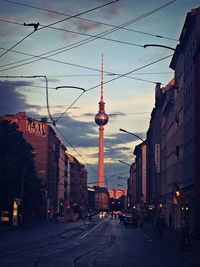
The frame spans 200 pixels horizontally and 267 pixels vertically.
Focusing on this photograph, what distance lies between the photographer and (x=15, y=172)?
80062mm

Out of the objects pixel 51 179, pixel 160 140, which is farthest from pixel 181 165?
pixel 51 179

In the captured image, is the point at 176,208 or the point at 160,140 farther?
the point at 160,140

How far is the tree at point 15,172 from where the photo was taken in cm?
7781

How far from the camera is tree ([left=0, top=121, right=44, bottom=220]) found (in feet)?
255

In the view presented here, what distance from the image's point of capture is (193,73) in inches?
2430

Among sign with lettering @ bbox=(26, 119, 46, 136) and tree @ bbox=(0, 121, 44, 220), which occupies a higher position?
sign with lettering @ bbox=(26, 119, 46, 136)

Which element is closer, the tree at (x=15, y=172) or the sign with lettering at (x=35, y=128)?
the tree at (x=15, y=172)

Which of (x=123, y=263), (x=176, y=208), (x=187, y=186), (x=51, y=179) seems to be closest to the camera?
(x=123, y=263)

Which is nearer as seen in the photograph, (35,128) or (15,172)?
(15,172)

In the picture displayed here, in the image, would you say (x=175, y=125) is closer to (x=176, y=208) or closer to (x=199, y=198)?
(x=176, y=208)

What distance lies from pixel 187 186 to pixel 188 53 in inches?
524

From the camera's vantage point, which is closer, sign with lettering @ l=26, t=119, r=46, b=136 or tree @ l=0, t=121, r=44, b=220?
tree @ l=0, t=121, r=44, b=220

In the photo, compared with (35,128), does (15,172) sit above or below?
below

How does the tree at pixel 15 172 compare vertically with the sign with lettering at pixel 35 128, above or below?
below
